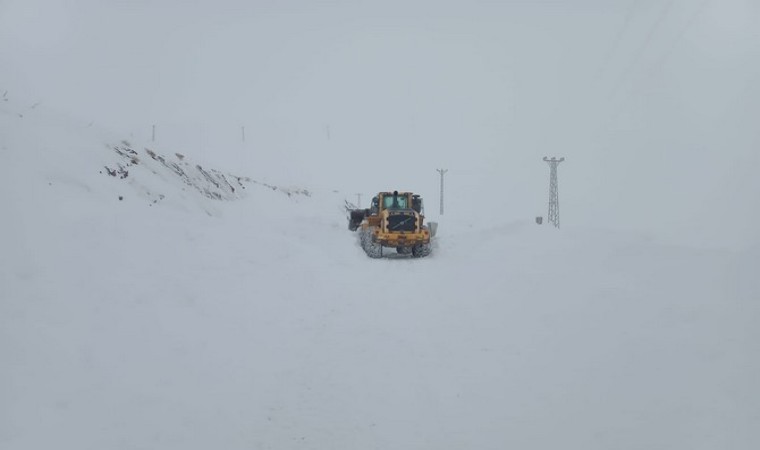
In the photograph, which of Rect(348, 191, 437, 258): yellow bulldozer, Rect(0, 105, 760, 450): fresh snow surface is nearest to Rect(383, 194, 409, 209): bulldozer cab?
Rect(348, 191, 437, 258): yellow bulldozer

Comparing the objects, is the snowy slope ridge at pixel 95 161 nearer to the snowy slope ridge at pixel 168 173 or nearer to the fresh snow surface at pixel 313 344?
the snowy slope ridge at pixel 168 173

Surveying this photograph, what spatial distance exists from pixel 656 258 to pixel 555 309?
6.86 metres

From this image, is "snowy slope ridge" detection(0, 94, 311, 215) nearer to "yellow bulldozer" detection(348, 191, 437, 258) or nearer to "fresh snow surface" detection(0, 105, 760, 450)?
"fresh snow surface" detection(0, 105, 760, 450)

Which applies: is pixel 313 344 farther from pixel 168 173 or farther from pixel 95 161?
pixel 168 173

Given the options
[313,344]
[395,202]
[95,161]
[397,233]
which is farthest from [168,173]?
[313,344]

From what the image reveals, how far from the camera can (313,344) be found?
8141 millimetres

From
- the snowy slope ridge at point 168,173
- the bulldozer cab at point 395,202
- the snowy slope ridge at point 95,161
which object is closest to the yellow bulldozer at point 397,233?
the bulldozer cab at point 395,202

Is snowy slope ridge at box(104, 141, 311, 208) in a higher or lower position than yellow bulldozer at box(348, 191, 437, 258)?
higher

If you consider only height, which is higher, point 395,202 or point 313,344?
point 395,202

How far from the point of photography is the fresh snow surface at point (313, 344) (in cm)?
517

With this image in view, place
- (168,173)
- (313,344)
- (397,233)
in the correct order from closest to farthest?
1. (313,344)
2. (168,173)
3. (397,233)

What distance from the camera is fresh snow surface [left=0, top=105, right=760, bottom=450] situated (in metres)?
5.17

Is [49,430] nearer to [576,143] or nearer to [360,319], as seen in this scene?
→ [360,319]

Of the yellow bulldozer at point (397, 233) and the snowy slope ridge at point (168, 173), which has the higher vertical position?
the snowy slope ridge at point (168, 173)
